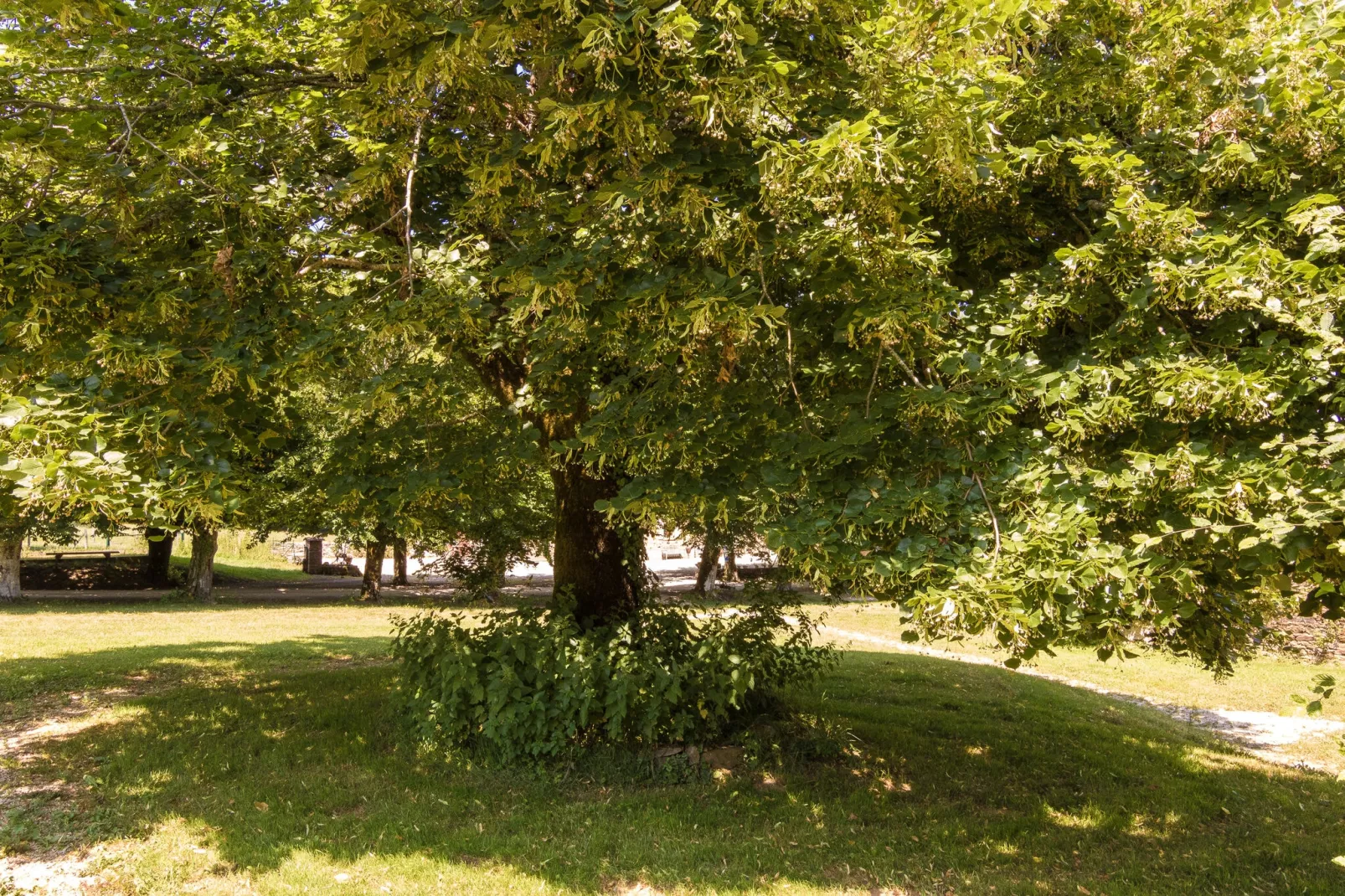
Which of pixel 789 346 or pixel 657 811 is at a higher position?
pixel 789 346

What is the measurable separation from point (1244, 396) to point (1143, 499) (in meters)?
0.54

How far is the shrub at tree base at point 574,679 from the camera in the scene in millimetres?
6293

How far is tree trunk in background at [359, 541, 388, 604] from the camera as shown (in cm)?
2161

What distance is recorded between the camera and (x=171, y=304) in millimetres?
4574

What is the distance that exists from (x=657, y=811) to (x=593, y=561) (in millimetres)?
2220

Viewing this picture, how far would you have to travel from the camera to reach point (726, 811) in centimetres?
582

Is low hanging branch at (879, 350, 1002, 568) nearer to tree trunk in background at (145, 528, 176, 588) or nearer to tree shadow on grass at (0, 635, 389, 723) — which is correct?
tree shadow on grass at (0, 635, 389, 723)

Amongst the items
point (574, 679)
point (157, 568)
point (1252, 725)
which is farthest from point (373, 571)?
point (1252, 725)

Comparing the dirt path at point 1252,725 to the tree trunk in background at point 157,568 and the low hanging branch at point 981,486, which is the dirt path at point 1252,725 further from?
the tree trunk in background at point 157,568

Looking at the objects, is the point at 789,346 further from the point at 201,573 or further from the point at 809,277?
the point at 201,573

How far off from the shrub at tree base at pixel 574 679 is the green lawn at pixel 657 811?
0.32 metres

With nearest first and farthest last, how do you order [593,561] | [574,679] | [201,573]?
[574,679] → [593,561] → [201,573]

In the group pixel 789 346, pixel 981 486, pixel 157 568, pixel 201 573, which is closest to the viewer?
pixel 981 486

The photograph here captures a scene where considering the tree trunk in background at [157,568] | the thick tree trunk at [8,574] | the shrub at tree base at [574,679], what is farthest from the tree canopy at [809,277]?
the tree trunk in background at [157,568]
